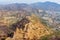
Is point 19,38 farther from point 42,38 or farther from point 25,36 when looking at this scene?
point 42,38

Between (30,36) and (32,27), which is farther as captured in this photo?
(32,27)

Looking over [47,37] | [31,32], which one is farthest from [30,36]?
[47,37]

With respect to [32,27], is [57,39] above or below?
below

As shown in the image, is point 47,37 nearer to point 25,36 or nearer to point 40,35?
point 40,35

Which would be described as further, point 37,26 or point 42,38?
point 37,26

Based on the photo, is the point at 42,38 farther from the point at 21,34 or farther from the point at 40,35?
the point at 21,34

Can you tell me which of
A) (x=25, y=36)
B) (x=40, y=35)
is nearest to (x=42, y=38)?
(x=40, y=35)

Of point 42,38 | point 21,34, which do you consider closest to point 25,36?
point 21,34
